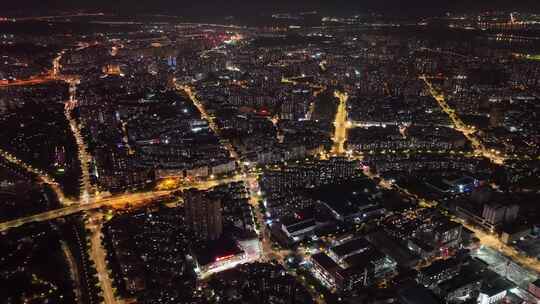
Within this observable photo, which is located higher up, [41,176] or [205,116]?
[205,116]

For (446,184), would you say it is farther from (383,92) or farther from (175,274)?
(383,92)

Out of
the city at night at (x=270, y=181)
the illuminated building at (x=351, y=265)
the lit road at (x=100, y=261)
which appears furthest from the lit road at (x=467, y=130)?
the lit road at (x=100, y=261)

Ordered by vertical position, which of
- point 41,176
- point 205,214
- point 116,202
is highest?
point 205,214

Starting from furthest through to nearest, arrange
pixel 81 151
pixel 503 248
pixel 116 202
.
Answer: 1. pixel 81 151
2. pixel 116 202
3. pixel 503 248

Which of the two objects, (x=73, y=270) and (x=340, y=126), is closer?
(x=73, y=270)

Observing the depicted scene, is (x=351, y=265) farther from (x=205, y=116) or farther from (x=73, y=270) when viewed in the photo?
(x=205, y=116)

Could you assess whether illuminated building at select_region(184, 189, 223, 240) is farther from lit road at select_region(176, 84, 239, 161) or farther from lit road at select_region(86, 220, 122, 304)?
lit road at select_region(176, 84, 239, 161)

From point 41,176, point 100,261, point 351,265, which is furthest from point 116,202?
point 351,265

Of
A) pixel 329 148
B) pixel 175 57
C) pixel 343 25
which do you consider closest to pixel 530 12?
pixel 343 25
